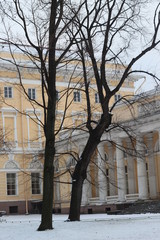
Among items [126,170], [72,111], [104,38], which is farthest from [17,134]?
[104,38]

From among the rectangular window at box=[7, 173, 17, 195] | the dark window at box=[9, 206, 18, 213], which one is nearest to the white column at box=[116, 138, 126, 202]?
the dark window at box=[9, 206, 18, 213]

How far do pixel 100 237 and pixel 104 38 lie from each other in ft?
27.2

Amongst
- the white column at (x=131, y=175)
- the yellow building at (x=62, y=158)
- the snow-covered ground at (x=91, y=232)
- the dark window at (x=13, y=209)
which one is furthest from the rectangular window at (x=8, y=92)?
the snow-covered ground at (x=91, y=232)

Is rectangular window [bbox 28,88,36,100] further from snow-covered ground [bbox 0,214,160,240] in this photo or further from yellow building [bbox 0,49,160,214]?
snow-covered ground [bbox 0,214,160,240]

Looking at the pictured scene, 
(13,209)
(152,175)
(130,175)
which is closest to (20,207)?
(13,209)

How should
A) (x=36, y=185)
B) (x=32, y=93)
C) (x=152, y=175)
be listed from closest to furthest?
(x=152, y=175) < (x=36, y=185) < (x=32, y=93)

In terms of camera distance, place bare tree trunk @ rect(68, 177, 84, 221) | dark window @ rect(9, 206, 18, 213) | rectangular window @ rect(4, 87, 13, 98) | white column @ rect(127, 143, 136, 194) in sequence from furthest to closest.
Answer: rectangular window @ rect(4, 87, 13, 98)
dark window @ rect(9, 206, 18, 213)
white column @ rect(127, 143, 136, 194)
bare tree trunk @ rect(68, 177, 84, 221)

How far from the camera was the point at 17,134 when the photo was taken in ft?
173

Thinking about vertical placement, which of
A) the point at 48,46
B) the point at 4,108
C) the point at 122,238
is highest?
the point at 4,108

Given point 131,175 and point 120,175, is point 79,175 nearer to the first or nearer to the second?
point 120,175

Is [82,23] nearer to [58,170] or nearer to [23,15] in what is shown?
[23,15]

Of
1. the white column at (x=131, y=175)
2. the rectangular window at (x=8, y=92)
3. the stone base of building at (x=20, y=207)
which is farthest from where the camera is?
the rectangular window at (x=8, y=92)

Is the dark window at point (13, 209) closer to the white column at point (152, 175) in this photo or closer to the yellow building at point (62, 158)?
the yellow building at point (62, 158)

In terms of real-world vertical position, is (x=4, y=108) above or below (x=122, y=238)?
above
